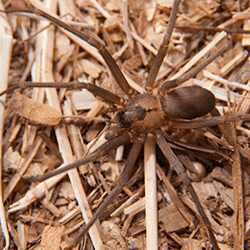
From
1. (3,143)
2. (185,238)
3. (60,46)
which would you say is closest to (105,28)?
(60,46)

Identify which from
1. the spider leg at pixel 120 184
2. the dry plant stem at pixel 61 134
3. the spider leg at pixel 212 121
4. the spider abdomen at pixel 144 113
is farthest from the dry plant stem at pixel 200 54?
the dry plant stem at pixel 61 134

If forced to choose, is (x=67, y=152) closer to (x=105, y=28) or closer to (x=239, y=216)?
(x=105, y=28)

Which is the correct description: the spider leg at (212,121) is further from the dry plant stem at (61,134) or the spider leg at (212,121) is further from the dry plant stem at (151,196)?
the dry plant stem at (61,134)

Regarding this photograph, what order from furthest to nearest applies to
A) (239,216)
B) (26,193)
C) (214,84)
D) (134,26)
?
1. (134,26)
2. (214,84)
3. (26,193)
4. (239,216)

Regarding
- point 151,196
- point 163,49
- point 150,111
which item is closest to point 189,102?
point 150,111

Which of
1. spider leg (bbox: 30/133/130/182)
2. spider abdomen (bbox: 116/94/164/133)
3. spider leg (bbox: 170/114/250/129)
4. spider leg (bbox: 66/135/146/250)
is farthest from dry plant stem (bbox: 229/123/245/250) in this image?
spider leg (bbox: 30/133/130/182)

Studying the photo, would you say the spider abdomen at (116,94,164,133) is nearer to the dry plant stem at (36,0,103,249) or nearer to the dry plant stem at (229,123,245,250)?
the dry plant stem at (36,0,103,249)
